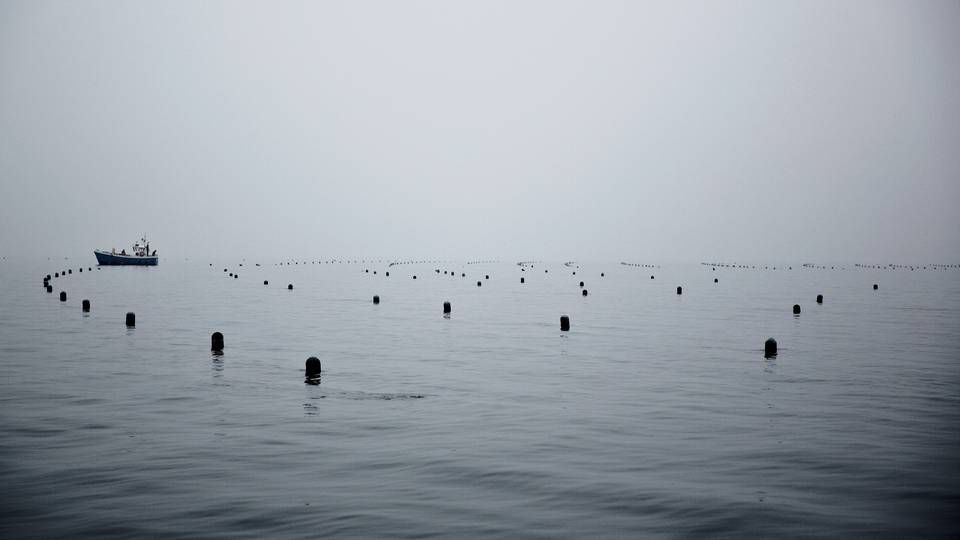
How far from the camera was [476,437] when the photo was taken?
1702 centimetres

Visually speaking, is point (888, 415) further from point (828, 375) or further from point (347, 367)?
point (347, 367)

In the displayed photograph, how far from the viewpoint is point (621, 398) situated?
72.2ft

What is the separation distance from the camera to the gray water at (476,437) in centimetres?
1173

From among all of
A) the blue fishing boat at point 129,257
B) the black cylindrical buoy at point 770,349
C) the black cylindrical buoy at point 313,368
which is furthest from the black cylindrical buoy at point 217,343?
the blue fishing boat at point 129,257

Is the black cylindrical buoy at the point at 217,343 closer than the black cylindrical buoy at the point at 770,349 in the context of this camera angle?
No

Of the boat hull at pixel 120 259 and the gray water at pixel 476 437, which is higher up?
the boat hull at pixel 120 259

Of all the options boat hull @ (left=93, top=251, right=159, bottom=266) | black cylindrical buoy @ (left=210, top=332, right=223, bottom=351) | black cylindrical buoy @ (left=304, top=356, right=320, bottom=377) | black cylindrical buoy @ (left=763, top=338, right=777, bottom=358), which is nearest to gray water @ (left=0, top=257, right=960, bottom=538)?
black cylindrical buoy @ (left=763, top=338, right=777, bottom=358)

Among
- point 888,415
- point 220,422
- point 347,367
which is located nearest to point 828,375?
point 888,415

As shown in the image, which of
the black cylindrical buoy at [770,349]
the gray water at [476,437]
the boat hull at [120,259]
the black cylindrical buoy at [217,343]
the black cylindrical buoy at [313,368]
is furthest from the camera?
the boat hull at [120,259]

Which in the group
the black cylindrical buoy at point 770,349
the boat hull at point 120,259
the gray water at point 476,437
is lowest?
the gray water at point 476,437

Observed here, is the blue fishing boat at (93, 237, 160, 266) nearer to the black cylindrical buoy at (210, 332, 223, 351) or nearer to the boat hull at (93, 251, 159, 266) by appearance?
the boat hull at (93, 251, 159, 266)

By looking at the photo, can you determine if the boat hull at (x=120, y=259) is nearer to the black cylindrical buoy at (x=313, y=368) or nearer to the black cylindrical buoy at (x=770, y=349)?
the black cylindrical buoy at (x=313, y=368)

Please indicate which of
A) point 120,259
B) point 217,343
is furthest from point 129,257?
point 217,343

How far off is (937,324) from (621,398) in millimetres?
34703
